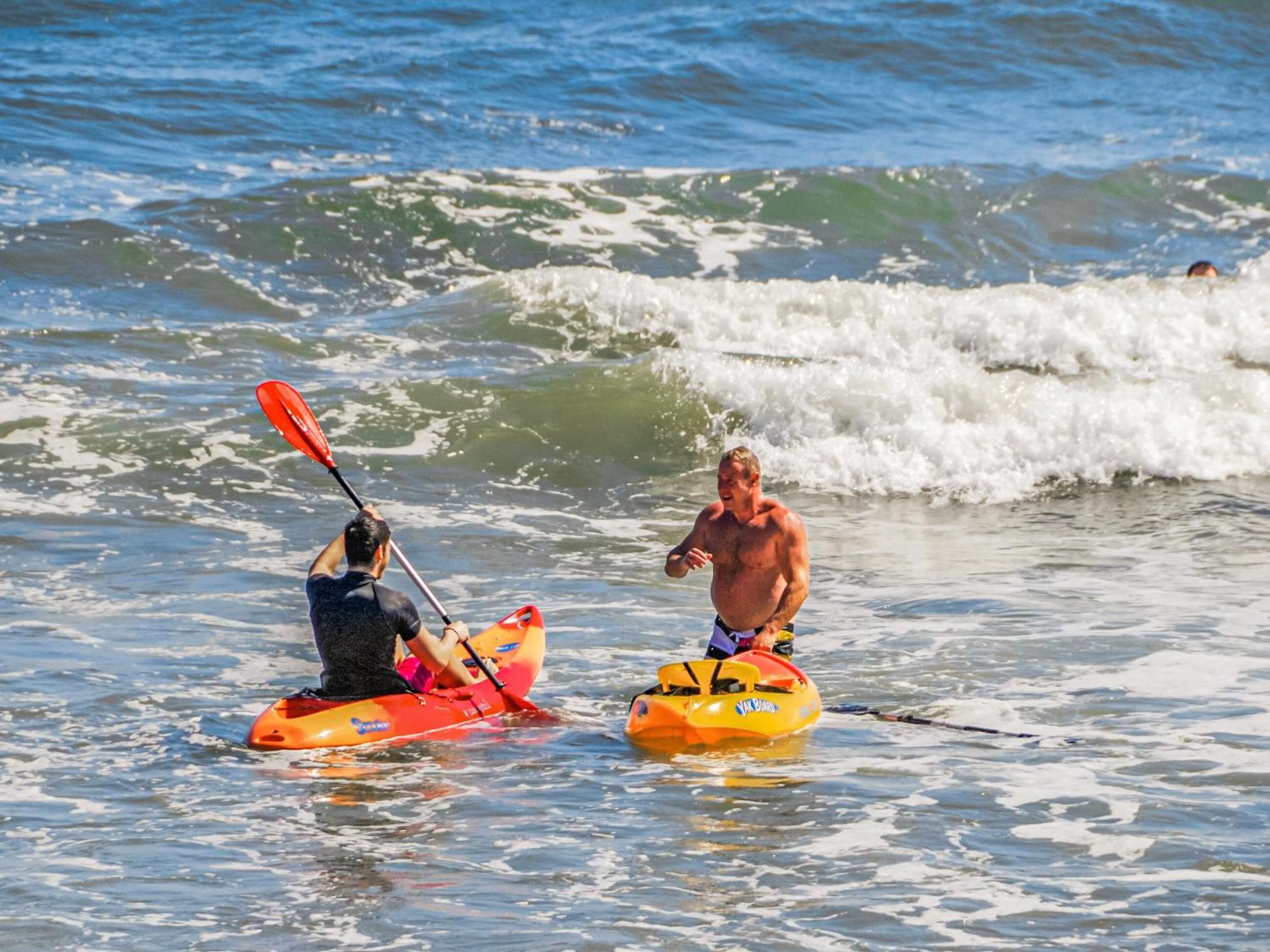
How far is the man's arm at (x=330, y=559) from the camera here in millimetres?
7668

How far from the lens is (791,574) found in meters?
8.13

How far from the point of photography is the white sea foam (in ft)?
45.7

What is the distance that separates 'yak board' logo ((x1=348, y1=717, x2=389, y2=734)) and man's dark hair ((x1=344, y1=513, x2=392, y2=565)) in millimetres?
752

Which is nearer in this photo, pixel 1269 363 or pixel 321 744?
→ pixel 321 744

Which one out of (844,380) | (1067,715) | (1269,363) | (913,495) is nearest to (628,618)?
(1067,715)

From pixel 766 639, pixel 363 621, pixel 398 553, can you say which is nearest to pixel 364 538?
pixel 363 621

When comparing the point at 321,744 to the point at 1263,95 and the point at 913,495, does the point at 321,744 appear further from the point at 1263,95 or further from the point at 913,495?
the point at 1263,95

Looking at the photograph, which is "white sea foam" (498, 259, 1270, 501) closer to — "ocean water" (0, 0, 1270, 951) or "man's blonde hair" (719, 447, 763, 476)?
"ocean water" (0, 0, 1270, 951)

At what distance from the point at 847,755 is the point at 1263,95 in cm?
2594

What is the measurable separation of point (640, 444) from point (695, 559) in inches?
258

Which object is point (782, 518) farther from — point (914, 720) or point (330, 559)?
point (330, 559)

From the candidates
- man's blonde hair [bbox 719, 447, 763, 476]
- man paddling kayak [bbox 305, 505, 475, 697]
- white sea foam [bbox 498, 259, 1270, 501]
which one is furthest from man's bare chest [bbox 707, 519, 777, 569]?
white sea foam [bbox 498, 259, 1270, 501]

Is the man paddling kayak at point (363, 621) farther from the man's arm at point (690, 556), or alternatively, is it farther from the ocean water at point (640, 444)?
the man's arm at point (690, 556)

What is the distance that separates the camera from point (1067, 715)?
7.87m
